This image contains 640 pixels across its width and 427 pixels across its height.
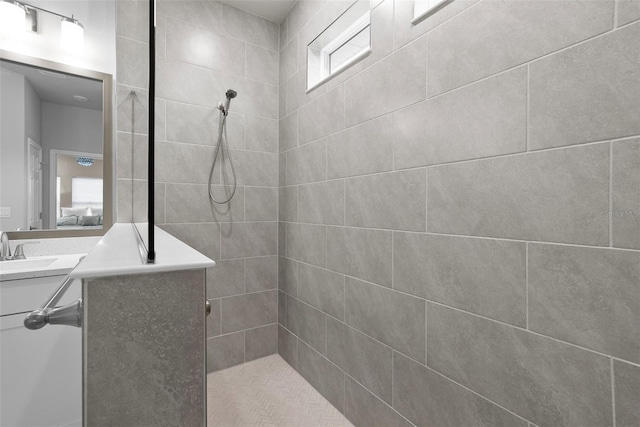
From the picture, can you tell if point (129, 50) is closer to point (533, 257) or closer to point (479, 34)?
point (479, 34)

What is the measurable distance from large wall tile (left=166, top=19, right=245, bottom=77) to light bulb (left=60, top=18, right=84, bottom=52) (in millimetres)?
542

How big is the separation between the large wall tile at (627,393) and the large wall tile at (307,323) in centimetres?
138

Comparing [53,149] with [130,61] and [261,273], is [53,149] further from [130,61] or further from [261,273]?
[261,273]

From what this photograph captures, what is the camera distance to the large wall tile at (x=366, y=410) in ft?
4.74

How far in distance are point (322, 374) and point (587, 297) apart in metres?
1.57

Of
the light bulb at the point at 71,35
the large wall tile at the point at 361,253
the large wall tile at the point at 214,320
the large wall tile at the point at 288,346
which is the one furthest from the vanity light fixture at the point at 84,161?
the large wall tile at the point at 288,346

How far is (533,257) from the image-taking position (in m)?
0.93

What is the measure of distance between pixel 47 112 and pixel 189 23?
3.57 feet

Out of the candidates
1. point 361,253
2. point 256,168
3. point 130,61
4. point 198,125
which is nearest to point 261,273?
point 256,168

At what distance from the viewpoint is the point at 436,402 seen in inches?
48.4

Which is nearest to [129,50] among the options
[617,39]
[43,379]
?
[43,379]

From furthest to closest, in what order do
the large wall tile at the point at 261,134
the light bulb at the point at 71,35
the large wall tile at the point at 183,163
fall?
the large wall tile at the point at 261,134
the large wall tile at the point at 183,163
the light bulb at the point at 71,35

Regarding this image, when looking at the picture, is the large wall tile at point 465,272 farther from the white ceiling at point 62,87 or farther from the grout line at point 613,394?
the white ceiling at point 62,87

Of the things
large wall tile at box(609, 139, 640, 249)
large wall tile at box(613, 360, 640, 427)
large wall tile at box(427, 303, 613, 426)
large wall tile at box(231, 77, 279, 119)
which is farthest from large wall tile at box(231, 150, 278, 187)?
large wall tile at box(613, 360, 640, 427)
